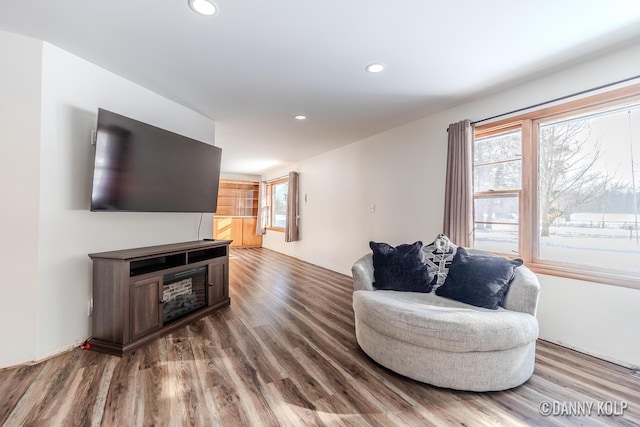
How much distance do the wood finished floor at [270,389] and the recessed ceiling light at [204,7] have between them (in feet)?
7.87

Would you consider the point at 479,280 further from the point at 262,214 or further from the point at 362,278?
the point at 262,214

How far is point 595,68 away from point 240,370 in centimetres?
365

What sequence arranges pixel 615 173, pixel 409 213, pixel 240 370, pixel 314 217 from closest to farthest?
pixel 240 370
pixel 615 173
pixel 409 213
pixel 314 217

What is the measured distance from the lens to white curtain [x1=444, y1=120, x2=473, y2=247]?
2865 mm

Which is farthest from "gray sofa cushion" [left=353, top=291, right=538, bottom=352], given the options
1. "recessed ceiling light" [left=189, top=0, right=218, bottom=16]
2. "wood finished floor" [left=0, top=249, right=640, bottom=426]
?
"recessed ceiling light" [left=189, top=0, right=218, bottom=16]

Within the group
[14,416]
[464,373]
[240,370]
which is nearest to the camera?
[14,416]

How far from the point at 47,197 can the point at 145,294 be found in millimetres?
1052

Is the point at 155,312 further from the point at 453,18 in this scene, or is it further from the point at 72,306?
the point at 453,18

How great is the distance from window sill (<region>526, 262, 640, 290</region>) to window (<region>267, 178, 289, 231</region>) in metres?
5.87

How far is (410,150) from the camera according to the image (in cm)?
369

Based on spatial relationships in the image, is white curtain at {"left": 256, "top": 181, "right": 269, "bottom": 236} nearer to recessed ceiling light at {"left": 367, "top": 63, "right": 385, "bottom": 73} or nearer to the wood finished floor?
the wood finished floor

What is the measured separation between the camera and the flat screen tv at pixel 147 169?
221 cm

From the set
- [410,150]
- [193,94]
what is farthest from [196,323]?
[410,150]

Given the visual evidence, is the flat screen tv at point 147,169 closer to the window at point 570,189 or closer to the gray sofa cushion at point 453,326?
the gray sofa cushion at point 453,326
